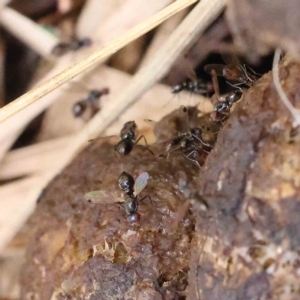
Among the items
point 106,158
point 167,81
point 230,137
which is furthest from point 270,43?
point 167,81

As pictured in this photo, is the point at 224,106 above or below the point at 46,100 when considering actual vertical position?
below

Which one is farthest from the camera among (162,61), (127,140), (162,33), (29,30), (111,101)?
(29,30)

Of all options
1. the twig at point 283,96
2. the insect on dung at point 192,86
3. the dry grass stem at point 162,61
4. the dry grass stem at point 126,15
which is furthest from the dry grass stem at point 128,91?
the twig at point 283,96

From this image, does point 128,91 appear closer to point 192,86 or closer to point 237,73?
point 192,86

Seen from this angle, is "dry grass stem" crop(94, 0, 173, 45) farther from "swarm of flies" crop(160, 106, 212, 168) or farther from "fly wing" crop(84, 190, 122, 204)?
"fly wing" crop(84, 190, 122, 204)

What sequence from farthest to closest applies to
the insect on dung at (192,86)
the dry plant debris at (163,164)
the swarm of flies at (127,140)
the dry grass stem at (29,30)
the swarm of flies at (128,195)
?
the dry grass stem at (29,30)
the insect on dung at (192,86)
the swarm of flies at (127,140)
the swarm of flies at (128,195)
the dry plant debris at (163,164)

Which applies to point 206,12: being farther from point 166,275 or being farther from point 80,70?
point 166,275

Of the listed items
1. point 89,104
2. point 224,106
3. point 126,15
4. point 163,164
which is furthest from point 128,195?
point 126,15

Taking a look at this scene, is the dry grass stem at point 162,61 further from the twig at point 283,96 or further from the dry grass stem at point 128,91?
the twig at point 283,96
